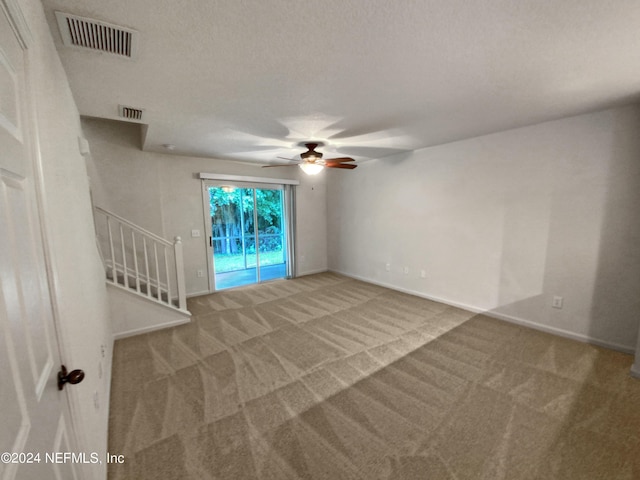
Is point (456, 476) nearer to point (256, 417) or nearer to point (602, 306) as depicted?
point (256, 417)

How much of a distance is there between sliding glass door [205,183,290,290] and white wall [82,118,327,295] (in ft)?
1.12

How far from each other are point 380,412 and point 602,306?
2690 mm

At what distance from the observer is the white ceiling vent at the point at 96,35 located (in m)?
1.32

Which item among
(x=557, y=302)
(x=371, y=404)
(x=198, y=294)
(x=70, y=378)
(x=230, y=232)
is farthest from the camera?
(x=230, y=232)

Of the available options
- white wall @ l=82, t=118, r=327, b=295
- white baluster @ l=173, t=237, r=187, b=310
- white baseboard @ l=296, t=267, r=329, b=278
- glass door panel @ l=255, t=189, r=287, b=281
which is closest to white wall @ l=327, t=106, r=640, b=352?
white baseboard @ l=296, t=267, r=329, b=278

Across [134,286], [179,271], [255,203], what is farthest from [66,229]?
[255,203]

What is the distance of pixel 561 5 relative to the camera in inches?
48.8

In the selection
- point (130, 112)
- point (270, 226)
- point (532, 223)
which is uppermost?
point (130, 112)

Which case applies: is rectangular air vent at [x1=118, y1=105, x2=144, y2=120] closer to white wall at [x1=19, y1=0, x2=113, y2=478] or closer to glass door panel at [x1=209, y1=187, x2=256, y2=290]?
white wall at [x1=19, y1=0, x2=113, y2=478]

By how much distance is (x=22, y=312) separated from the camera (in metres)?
0.69

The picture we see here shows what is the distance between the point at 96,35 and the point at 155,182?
2.85 m

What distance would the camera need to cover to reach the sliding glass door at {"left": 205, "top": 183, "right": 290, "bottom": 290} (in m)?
5.12

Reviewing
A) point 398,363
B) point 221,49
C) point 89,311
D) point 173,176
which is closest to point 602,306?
point 398,363

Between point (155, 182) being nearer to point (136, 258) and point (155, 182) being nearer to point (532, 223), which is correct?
point (136, 258)
